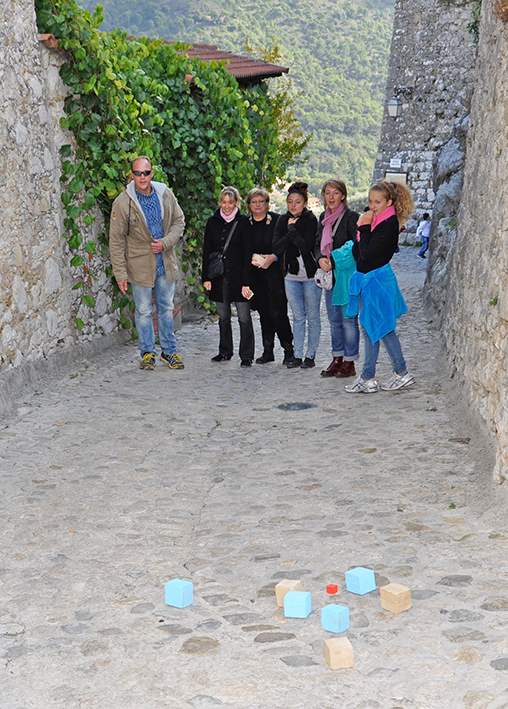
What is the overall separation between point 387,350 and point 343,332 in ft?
2.46

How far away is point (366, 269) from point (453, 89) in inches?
657

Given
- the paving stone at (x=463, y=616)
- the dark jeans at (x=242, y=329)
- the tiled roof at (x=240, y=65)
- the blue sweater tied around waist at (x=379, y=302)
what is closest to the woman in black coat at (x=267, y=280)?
the dark jeans at (x=242, y=329)

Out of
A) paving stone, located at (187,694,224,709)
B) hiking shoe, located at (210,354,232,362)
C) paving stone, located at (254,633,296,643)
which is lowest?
hiking shoe, located at (210,354,232,362)

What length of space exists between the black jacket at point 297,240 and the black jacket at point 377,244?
3.11ft

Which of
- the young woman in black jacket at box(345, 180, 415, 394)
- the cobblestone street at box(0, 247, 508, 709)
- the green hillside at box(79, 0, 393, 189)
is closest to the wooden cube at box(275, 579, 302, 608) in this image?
the cobblestone street at box(0, 247, 508, 709)

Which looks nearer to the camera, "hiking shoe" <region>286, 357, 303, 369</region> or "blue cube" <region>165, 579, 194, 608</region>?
"blue cube" <region>165, 579, 194, 608</region>

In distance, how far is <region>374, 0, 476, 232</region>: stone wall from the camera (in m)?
20.1

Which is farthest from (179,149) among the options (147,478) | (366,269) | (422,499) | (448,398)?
(422,499)

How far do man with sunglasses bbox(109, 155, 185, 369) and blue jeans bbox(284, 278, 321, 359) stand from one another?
1119 millimetres

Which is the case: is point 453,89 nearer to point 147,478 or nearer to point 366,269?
point 366,269

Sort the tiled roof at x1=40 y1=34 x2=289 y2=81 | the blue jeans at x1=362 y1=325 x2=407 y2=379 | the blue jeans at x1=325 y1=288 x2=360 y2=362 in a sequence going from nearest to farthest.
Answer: the blue jeans at x1=362 y1=325 x2=407 y2=379
the blue jeans at x1=325 y1=288 x2=360 y2=362
the tiled roof at x1=40 y1=34 x2=289 y2=81

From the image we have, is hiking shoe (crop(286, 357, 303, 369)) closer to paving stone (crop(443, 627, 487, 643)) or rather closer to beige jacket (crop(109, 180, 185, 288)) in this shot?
beige jacket (crop(109, 180, 185, 288))

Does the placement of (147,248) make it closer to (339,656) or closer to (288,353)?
(288,353)

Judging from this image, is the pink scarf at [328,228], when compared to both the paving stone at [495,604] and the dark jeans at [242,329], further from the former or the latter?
the paving stone at [495,604]
